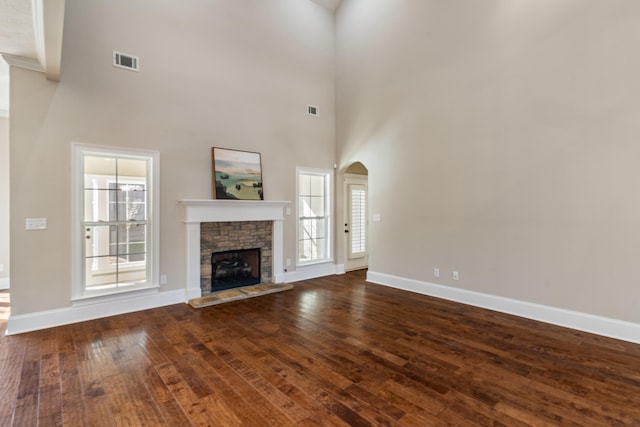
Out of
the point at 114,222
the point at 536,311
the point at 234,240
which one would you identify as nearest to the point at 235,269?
the point at 234,240

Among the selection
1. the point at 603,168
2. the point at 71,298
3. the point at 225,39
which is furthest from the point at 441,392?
the point at 225,39

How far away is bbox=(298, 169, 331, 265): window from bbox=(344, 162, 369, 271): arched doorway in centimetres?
46

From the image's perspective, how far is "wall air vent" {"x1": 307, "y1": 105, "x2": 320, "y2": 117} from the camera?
637 cm

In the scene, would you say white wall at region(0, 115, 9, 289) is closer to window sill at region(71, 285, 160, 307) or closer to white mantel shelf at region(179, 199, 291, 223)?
window sill at region(71, 285, 160, 307)

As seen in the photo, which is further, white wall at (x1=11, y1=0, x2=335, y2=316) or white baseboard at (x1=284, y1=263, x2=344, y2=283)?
white baseboard at (x1=284, y1=263, x2=344, y2=283)

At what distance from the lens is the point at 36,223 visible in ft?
12.1

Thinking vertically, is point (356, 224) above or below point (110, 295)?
above

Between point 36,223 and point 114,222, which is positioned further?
point 114,222

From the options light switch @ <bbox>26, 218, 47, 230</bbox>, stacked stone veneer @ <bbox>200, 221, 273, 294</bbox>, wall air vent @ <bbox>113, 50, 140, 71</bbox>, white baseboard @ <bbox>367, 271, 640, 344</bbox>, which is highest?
wall air vent @ <bbox>113, 50, 140, 71</bbox>

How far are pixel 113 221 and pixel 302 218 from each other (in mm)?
3264

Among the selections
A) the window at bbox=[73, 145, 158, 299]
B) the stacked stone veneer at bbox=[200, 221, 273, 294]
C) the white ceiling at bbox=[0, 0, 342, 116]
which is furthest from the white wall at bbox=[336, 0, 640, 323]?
the white ceiling at bbox=[0, 0, 342, 116]

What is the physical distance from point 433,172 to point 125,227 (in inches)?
187

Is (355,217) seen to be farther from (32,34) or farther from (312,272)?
(32,34)

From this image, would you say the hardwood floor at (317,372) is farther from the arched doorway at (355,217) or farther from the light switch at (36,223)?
the arched doorway at (355,217)
